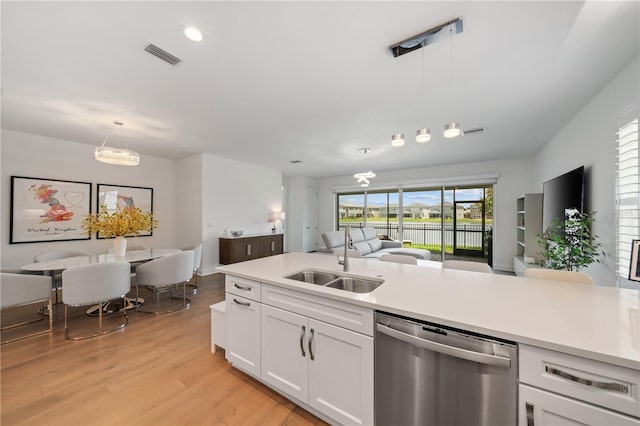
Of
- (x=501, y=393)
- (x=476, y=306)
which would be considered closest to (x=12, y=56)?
(x=476, y=306)

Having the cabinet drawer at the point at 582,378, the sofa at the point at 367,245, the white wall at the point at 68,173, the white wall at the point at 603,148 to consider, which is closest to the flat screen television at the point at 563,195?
the white wall at the point at 603,148

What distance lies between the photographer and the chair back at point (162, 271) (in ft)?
10.3

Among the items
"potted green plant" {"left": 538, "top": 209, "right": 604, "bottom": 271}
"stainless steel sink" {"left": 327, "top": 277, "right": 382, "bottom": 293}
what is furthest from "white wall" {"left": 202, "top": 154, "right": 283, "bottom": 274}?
"potted green plant" {"left": 538, "top": 209, "right": 604, "bottom": 271}

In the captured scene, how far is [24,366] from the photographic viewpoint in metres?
2.06

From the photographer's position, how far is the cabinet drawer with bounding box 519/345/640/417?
793mm

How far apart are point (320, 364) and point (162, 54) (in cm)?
263

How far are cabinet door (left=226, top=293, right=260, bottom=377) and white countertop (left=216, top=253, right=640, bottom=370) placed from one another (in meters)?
0.25

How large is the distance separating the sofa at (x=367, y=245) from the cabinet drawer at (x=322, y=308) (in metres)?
3.33

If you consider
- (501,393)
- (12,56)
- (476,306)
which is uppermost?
(12,56)

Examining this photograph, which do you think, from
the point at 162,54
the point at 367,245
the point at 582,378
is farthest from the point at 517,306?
the point at 367,245

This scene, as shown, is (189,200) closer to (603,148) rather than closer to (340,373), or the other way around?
(340,373)

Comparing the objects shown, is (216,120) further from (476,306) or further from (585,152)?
(585,152)

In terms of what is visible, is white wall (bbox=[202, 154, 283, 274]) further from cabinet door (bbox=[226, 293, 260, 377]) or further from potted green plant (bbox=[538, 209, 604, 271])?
potted green plant (bbox=[538, 209, 604, 271])

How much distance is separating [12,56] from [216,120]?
172 centimetres
